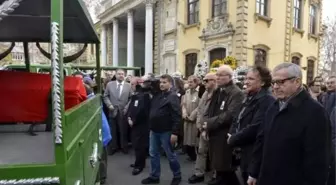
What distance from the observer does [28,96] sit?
9.00 ft

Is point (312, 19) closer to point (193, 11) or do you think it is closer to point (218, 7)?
point (218, 7)

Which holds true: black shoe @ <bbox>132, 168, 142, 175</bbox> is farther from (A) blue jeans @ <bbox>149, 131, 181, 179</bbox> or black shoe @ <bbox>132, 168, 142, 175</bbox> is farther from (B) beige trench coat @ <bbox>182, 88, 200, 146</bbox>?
(B) beige trench coat @ <bbox>182, 88, 200, 146</bbox>

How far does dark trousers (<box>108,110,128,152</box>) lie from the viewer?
25.3 ft

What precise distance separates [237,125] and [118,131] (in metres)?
4.44

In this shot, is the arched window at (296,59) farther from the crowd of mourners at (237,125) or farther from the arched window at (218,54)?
the crowd of mourners at (237,125)

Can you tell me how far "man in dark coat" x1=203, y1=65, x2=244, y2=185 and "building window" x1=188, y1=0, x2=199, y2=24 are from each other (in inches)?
590

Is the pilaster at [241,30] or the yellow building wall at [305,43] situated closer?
the pilaster at [241,30]

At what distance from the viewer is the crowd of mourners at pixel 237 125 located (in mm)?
2631

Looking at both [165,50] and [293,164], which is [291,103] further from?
[165,50]

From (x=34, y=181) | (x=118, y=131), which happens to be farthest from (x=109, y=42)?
(x=34, y=181)

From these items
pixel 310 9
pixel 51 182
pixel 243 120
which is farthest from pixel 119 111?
pixel 310 9

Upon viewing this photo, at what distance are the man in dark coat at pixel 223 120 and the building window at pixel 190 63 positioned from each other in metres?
14.9

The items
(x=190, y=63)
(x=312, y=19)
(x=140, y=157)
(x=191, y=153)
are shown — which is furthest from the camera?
(x=312, y=19)

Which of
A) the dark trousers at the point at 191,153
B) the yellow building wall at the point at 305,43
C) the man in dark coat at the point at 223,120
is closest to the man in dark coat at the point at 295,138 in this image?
the man in dark coat at the point at 223,120
